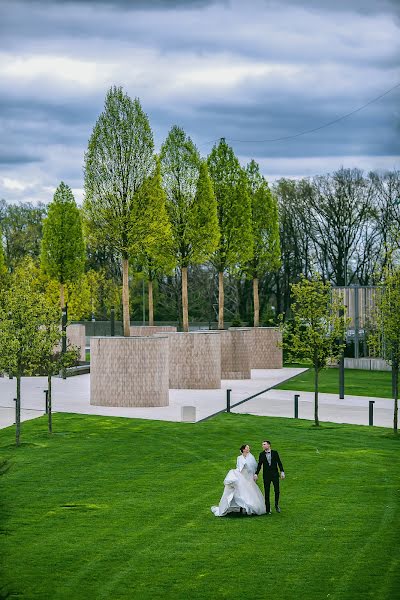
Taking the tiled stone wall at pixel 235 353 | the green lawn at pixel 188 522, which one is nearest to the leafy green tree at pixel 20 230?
the tiled stone wall at pixel 235 353

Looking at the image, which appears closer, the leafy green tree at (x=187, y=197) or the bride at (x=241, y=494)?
the bride at (x=241, y=494)

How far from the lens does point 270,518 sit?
723 inches

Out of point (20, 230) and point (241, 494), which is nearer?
point (241, 494)

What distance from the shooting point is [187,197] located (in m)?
42.2

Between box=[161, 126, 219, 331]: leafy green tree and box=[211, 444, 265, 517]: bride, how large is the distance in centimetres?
2349

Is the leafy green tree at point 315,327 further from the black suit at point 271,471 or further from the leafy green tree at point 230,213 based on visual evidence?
the leafy green tree at point 230,213

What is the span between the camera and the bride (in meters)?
18.5

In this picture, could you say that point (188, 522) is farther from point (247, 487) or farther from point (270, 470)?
point (270, 470)

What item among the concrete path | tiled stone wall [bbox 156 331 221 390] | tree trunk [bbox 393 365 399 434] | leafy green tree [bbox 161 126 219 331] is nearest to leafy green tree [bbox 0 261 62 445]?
the concrete path

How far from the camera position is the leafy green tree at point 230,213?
47.4 m

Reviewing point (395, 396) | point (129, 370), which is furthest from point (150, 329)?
point (395, 396)

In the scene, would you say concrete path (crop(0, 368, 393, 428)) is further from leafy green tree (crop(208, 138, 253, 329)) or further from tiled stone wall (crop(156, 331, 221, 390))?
leafy green tree (crop(208, 138, 253, 329))

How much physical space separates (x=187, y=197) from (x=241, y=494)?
2508 cm

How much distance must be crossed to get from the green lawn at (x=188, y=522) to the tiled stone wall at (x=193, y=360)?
42.8 feet
